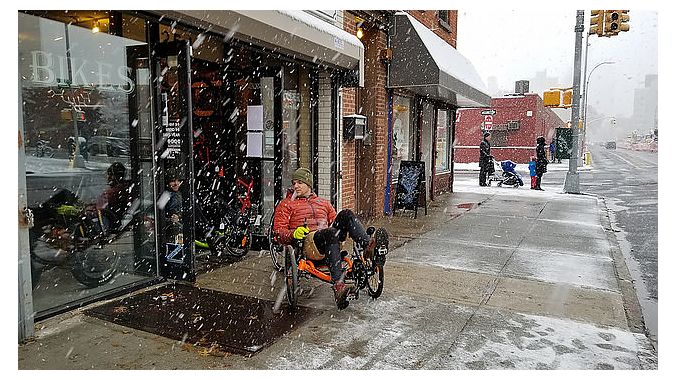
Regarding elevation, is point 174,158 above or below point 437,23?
below

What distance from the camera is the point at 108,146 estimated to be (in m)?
5.84

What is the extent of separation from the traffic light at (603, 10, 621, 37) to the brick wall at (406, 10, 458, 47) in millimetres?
3828

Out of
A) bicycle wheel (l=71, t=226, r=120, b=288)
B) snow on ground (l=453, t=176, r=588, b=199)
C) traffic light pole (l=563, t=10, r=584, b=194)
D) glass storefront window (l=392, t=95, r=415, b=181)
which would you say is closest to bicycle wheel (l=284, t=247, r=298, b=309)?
bicycle wheel (l=71, t=226, r=120, b=288)

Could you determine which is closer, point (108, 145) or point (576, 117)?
point (108, 145)

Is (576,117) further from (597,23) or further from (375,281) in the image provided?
(375,281)

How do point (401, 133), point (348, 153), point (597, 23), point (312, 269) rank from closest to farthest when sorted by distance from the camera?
point (312, 269) < point (348, 153) < point (401, 133) < point (597, 23)

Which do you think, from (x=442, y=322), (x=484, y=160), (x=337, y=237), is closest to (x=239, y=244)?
(x=337, y=237)

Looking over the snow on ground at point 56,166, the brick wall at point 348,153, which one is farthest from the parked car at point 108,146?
the brick wall at point 348,153

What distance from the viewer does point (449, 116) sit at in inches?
637

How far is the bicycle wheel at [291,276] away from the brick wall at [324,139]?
12.7 ft

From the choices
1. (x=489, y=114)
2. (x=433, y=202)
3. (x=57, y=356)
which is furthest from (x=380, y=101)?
(x=489, y=114)

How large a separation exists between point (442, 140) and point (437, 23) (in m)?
3.87

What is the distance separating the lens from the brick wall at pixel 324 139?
346 inches

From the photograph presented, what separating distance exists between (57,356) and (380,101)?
7.49 metres
